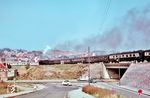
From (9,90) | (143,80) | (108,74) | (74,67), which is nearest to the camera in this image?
(9,90)

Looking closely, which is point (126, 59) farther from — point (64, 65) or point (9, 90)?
point (9, 90)

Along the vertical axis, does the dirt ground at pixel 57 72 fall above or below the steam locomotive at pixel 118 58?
below

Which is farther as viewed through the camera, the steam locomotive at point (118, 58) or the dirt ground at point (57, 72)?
the dirt ground at point (57, 72)

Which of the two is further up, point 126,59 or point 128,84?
point 126,59

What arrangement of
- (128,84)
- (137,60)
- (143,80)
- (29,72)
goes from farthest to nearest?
(29,72) → (137,60) → (128,84) → (143,80)

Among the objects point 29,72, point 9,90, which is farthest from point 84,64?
point 9,90

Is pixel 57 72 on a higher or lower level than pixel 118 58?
lower

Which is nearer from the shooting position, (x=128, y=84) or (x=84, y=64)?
(x=128, y=84)

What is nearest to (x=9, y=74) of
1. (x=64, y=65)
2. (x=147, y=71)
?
(x=64, y=65)

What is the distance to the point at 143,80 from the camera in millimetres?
66125

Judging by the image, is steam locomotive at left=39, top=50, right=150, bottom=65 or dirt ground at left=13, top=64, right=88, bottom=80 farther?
dirt ground at left=13, top=64, right=88, bottom=80

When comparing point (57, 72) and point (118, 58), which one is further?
point (57, 72)

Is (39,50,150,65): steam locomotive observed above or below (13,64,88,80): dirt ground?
above

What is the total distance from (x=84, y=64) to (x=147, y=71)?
A: 201 ft
